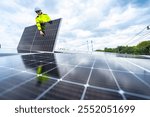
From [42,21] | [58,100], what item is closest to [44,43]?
[42,21]

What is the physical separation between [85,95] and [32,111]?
3.64 feet

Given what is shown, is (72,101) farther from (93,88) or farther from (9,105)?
(9,105)

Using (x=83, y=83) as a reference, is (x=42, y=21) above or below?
above

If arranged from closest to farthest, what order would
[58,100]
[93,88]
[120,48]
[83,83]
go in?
1. [58,100]
2. [93,88]
3. [83,83]
4. [120,48]

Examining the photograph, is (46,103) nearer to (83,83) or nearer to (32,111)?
(32,111)

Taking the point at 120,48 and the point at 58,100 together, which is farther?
the point at 120,48

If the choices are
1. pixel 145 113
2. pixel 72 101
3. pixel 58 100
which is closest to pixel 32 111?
pixel 58 100

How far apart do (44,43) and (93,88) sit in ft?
43.6

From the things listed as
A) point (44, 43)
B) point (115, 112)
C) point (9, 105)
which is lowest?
point (115, 112)

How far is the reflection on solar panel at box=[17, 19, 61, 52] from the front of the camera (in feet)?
49.9

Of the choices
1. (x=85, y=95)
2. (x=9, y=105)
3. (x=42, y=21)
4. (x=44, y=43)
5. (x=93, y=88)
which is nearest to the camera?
(x=9, y=105)

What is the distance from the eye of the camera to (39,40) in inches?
639

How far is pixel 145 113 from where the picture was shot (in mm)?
2465

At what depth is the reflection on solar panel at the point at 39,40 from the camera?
15195mm
